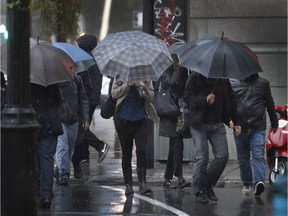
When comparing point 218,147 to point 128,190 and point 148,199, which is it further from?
point 128,190

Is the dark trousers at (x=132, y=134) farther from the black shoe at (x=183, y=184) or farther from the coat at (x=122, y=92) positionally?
the black shoe at (x=183, y=184)

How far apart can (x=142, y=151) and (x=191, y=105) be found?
3.10 ft

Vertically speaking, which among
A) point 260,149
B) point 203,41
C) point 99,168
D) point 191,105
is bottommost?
point 99,168

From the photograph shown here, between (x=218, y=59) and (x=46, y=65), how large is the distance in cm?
198

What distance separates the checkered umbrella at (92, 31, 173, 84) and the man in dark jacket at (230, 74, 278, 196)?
40.4 inches

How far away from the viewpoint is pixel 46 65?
8406 millimetres

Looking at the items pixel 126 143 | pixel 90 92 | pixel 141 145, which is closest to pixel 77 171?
pixel 90 92

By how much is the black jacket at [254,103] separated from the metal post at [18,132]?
3.96 m

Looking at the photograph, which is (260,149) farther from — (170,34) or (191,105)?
(170,34)

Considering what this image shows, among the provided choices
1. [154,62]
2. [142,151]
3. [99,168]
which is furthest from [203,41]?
[99,168]

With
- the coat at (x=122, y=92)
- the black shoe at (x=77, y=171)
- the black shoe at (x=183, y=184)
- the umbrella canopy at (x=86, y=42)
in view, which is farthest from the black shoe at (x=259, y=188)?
the umbrella canopy at (x=86, y=42)

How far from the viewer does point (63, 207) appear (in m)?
8.88

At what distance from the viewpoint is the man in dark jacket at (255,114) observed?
31.7 feet

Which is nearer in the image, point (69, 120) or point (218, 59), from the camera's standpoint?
point (218, 59)
